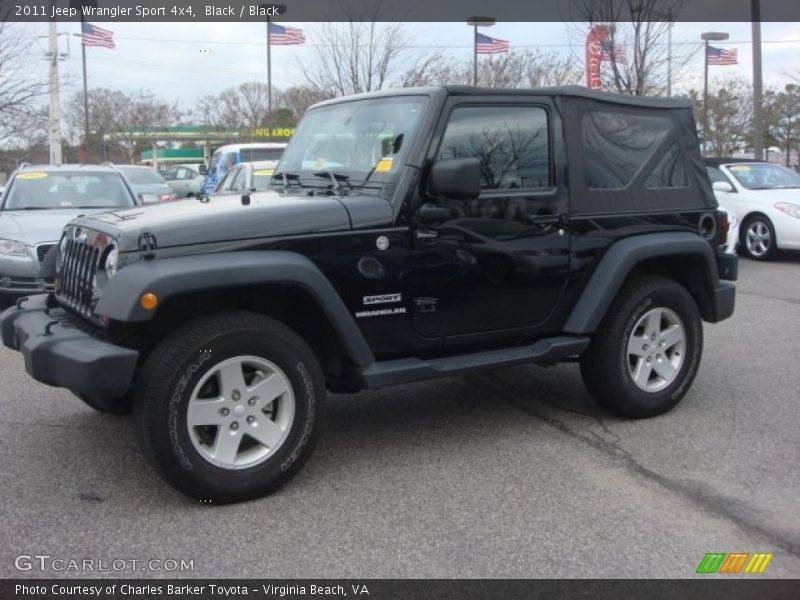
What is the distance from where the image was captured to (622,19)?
14812mm

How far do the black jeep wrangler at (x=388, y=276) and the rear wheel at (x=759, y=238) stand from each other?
24.3 ft

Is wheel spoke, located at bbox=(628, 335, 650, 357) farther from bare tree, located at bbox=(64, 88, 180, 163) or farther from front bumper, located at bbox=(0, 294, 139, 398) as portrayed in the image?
bare tree, located at bbox=(64, 88, 180, 163)

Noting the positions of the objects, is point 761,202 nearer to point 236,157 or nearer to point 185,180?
point 236,157

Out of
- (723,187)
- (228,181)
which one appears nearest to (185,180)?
(228,181)

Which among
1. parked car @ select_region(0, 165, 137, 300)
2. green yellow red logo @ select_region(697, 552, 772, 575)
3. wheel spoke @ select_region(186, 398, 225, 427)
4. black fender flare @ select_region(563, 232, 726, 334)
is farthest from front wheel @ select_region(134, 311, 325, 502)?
parked car @ select_region(0, 165, 137, 300)

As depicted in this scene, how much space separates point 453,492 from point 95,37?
22.6 m

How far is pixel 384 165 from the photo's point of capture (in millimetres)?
4223

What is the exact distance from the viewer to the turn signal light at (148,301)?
3309 mm

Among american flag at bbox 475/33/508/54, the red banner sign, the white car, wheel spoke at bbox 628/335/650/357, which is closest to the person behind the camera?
wheel spoke at bbox 628/335/650/357

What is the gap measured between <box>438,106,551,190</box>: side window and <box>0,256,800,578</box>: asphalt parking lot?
5.04 ft

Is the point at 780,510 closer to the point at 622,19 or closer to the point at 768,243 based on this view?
the point at 768,243

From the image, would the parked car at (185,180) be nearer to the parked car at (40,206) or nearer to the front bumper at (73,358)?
the parked car at (40,206)

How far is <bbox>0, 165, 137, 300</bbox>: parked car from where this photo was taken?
7633 millimetres
